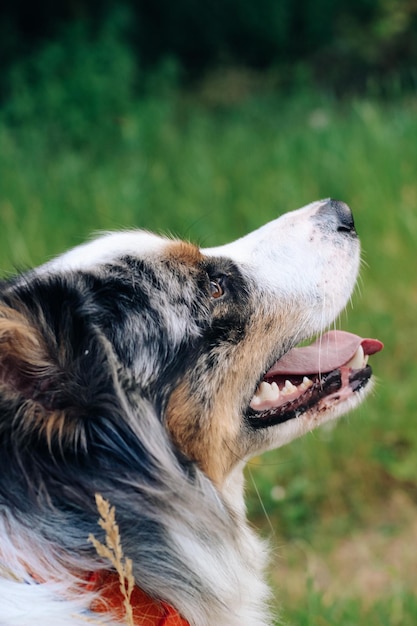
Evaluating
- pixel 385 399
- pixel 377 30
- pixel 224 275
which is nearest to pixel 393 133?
pixel 385 399

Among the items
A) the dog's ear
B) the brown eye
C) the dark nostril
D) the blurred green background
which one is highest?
the dog's ear

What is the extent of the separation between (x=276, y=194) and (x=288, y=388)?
3.24 meters

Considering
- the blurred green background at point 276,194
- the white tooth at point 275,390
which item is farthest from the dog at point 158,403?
the blurred green background at point 276,194

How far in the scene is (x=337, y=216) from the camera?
2.73m

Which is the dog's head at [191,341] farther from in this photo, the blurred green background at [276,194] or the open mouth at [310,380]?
the blurred green background at [276,194]

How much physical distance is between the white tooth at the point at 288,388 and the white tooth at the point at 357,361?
0.81ft

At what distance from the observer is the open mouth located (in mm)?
2371

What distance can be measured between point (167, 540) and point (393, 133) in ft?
15.0

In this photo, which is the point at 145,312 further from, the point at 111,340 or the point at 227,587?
the point at 227,587

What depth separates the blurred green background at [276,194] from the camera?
142 inches

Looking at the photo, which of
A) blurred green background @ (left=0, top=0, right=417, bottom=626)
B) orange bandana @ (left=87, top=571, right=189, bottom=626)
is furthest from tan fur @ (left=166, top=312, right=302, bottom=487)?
blurred green background @ (left=0, top=0, right=417, bottom=626)

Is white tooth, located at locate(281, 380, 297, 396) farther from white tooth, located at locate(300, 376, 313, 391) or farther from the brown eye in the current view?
the brown eye

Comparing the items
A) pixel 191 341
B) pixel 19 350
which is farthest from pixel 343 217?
pixel 19 350

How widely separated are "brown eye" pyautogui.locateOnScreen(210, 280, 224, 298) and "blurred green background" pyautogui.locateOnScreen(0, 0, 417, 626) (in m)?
1.16
